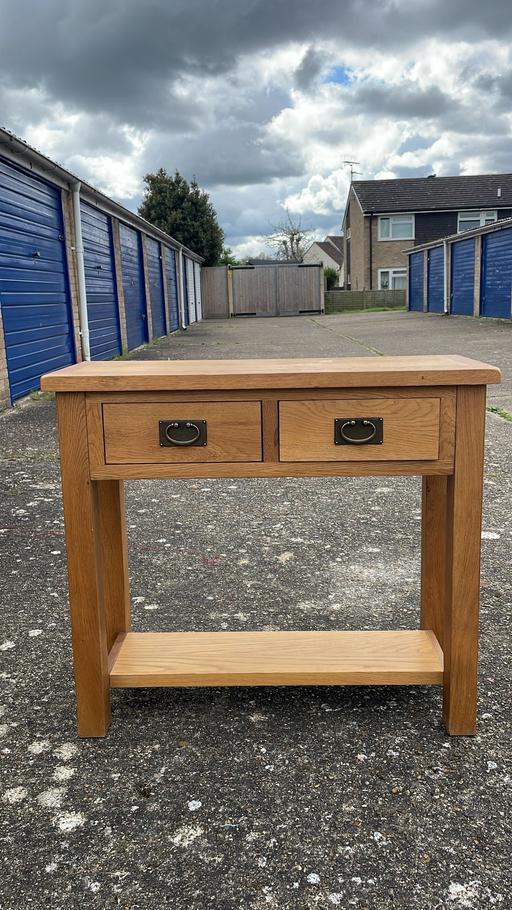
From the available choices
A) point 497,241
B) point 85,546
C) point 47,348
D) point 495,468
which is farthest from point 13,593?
point 497,241

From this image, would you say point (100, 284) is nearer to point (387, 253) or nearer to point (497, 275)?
point (497, 275)

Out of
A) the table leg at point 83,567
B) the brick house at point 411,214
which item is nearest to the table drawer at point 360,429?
the table leg at point 83,567

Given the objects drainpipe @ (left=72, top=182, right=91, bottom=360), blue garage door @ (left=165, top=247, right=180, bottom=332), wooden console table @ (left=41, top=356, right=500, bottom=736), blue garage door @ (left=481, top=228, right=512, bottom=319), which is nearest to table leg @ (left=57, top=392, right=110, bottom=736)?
wooden console table @ (left=41, top=356, right=500, bottom=736)

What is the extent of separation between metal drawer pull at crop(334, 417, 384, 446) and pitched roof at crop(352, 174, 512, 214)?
40.8 meters

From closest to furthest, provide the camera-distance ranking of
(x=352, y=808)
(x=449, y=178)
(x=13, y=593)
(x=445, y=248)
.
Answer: (x=352, y=808) → (x=13, y=593) → (x=445, y=248) → (x=449, y=178)

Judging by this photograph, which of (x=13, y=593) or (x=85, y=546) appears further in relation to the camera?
(x=13, y=593)

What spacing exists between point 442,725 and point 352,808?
0.52 m

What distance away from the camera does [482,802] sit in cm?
199

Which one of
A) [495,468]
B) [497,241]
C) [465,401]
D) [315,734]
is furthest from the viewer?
[497,241]

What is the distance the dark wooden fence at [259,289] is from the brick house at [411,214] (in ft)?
20.0

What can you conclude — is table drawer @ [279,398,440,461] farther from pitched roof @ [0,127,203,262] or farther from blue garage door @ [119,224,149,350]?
blue garage door @ [119,224,149,350]

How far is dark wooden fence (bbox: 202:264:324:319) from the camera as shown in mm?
36219

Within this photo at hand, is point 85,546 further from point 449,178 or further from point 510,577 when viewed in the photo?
point 449,178

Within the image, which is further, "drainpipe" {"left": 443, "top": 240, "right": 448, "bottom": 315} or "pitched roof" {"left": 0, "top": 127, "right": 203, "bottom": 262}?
"drainpipe" {"left": 443, "top": 240, "right": 448, "bottom": 315}
